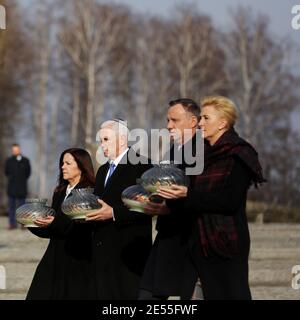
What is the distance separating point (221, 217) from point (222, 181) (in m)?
0.23

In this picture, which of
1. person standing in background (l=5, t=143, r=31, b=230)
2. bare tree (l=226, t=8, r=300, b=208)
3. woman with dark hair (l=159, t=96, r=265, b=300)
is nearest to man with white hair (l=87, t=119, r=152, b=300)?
woman with dark hair (l=159, t=96, r=265, b=300)

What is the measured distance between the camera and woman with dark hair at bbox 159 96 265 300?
6250mm

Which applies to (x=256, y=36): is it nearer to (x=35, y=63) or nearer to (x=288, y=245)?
(x=35, y=63)

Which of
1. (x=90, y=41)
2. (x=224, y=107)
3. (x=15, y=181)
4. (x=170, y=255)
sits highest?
(x=90, y=41)

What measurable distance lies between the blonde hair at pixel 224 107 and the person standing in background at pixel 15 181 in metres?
16.2

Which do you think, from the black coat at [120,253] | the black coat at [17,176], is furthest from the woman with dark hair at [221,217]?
the black coat at [17,176]

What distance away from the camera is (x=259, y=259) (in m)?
16.4

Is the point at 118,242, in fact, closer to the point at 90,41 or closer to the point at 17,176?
the point at 17,176

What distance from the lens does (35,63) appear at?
49.6 metres

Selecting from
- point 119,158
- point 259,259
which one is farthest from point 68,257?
point 259,259

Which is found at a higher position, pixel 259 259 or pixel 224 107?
pixel 224 107

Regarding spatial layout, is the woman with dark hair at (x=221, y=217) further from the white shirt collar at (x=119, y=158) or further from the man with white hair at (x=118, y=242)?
the white shirt collar at (x=119, y=158)

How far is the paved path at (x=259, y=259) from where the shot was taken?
11961 mm
